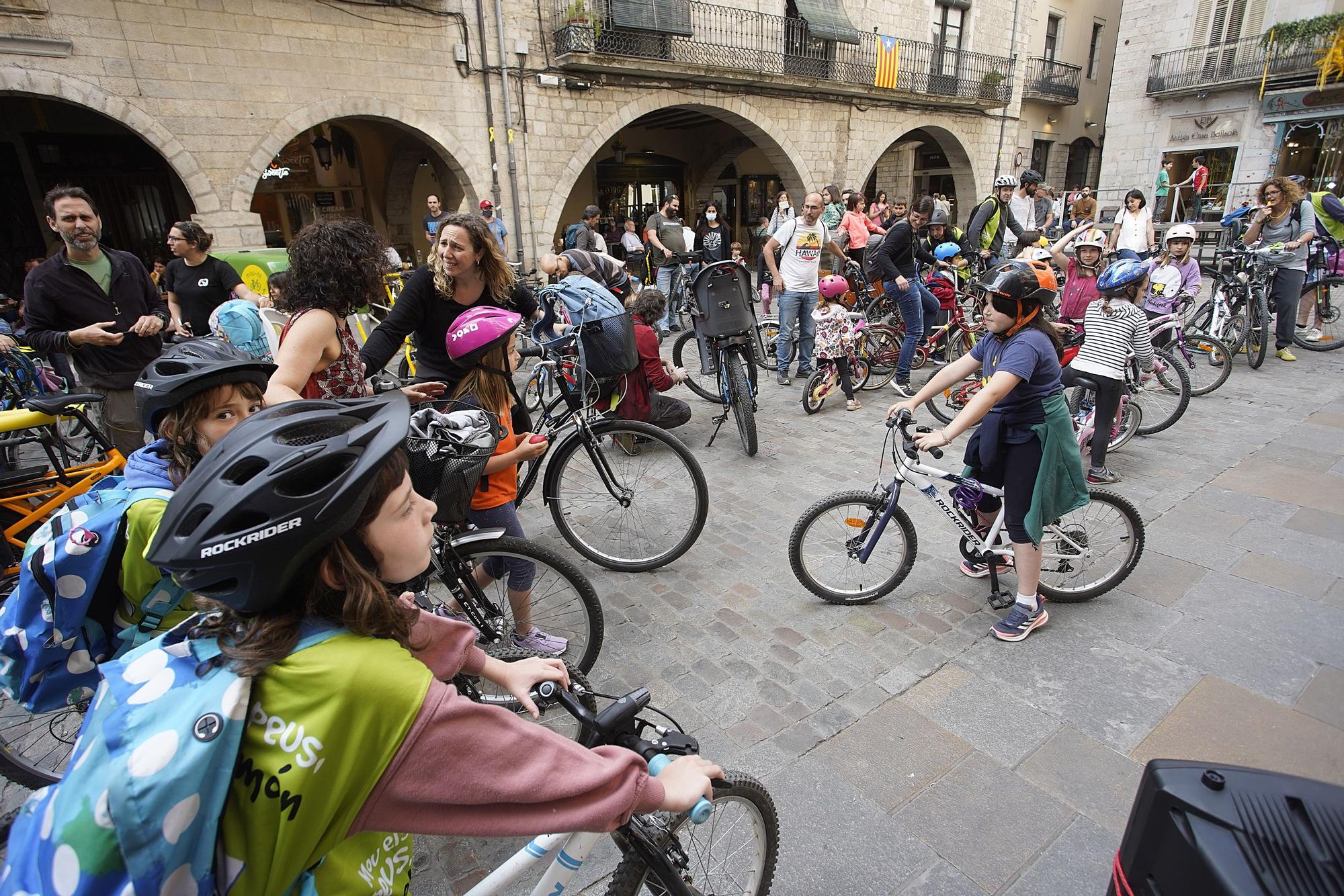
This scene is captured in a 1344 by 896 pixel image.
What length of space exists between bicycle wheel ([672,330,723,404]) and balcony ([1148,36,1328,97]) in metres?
20.8

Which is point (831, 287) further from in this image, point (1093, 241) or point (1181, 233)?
point (1181, 233)

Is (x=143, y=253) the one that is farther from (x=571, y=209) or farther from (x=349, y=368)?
(x=349, y=368)

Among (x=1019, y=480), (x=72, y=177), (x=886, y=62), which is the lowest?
(x=1019, y=480)

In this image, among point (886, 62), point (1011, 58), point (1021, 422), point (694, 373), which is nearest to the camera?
point (1021, 422)

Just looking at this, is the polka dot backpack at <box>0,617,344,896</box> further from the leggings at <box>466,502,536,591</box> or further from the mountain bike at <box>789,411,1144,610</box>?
the mountain bike at <box>789,411,1144,610</box>

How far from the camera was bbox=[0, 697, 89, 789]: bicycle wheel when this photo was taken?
247cm

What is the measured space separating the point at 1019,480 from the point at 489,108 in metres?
12.1

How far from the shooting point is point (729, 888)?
1.95m

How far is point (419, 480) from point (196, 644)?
1.34 m

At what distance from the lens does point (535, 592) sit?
9.66 feet

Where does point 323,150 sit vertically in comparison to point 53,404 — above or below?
above

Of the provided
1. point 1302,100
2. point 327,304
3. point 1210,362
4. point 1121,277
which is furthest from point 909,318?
point 1302,100

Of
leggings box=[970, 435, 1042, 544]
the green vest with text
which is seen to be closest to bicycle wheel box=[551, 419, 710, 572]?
leggings box=[970, 435, 1042, 544]

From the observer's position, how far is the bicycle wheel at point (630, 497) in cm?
369
